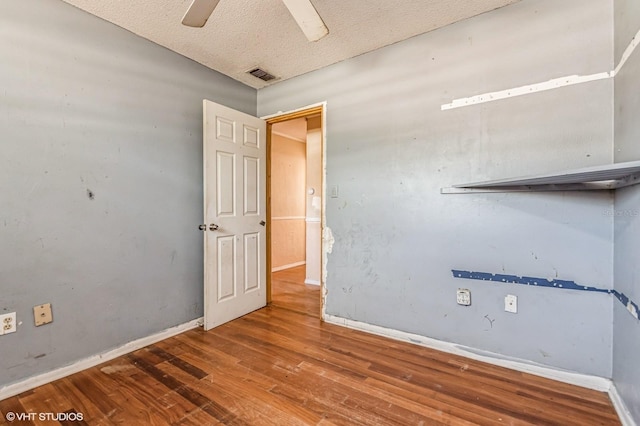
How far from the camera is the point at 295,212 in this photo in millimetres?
5477

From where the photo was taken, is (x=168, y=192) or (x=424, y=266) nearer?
(x=424, y=266)

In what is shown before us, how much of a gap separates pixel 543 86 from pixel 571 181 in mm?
652

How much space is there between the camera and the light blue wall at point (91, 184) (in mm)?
1706

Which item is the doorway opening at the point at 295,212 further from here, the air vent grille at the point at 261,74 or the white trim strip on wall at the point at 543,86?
the white trim strip on wall at the point at 543,86

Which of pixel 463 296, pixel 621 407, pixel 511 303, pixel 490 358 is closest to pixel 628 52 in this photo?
pixel 511 303

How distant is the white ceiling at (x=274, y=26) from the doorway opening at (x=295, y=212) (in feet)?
2.01

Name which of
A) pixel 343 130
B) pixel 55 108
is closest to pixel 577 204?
pixel 343 130

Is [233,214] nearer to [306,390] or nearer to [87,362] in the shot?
[87,362]

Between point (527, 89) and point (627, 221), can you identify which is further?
point (527, 89)

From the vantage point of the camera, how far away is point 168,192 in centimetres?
244

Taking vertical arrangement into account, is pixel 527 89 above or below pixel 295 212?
above

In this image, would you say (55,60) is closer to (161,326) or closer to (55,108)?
(55,108)

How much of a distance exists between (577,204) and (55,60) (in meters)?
3.37

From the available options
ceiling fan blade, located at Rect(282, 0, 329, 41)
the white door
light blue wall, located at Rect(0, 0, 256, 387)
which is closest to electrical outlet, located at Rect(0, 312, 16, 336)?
light blue wall, located at Rect(0, 0, 256, 387)
